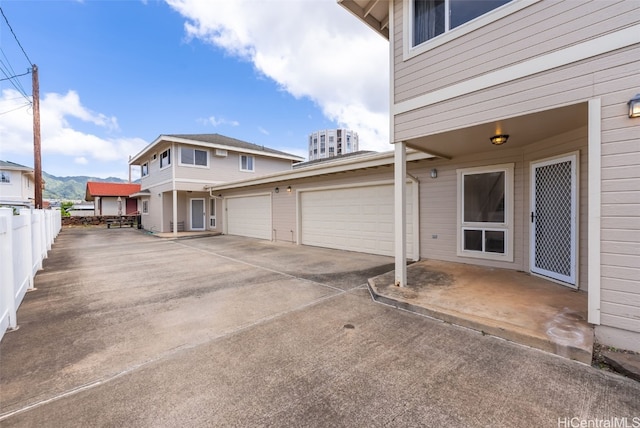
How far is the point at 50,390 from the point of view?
219 centimetres

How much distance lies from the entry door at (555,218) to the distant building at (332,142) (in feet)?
219

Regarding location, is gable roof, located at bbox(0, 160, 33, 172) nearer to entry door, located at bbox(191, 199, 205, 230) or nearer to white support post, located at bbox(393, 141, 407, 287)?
entry door, located at bbox(191, 199, 205, 230)

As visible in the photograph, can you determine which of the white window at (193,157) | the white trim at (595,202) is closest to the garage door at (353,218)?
the white trim at (595,202)

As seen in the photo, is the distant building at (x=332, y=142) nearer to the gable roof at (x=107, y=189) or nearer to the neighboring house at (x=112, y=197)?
the neighboring house at (x=112, y=197)

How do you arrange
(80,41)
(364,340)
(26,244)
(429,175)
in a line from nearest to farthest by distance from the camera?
(364,340)
(26,244)
(429,175)
(80,41)

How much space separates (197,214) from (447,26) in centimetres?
1565

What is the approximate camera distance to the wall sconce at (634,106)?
257 cm

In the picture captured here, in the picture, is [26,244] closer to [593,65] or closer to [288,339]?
[288,339]

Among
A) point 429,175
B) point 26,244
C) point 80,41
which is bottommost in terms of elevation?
point 26,244

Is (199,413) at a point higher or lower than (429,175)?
lower

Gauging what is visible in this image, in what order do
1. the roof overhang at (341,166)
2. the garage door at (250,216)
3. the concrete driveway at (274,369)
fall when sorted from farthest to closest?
the garage door at (250,216), the roof overhang at (341,166), the concrete driveway at (274,369)

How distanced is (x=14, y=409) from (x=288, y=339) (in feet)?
7.09

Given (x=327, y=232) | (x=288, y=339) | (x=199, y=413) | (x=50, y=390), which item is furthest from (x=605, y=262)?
(x=327, y=232)

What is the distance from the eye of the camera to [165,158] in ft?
48.9
